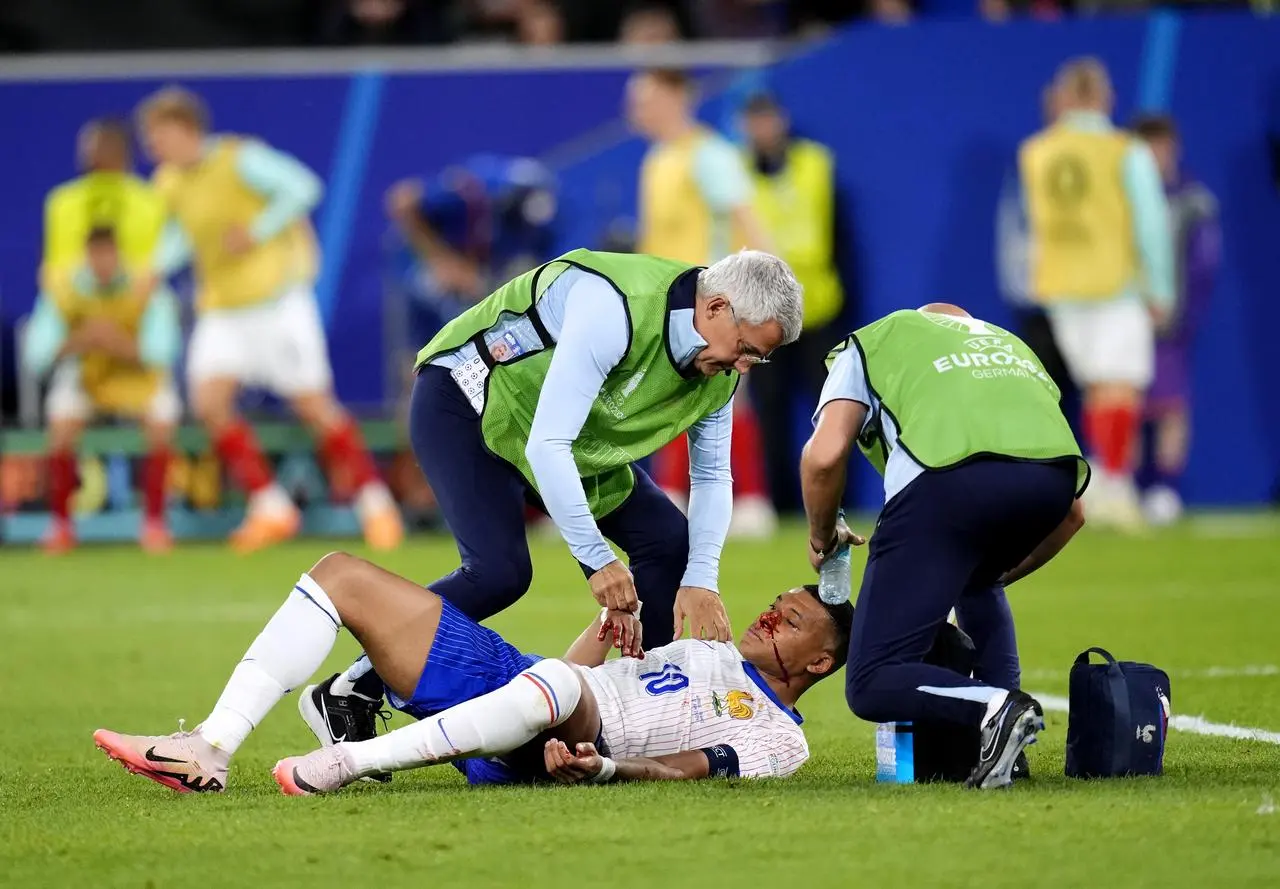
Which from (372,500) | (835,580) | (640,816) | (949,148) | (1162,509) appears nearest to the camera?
(640,816)

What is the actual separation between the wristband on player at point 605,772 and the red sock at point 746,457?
8799 millimetres

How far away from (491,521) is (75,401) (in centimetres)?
889

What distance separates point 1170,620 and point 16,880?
638 centimetres

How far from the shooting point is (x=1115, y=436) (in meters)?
14.1

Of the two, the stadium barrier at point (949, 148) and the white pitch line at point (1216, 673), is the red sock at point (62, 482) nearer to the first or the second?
the stadium barrier at point (949, 148)

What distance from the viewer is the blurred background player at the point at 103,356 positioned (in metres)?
14.3

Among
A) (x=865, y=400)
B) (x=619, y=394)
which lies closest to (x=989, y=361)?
(x=865, y=400)

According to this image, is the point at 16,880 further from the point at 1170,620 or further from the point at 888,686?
the point at 1170,620

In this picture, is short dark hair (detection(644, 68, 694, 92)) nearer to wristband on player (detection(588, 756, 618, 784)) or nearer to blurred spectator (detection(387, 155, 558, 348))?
blurred spectator (detection(387, 155, 558, 348))

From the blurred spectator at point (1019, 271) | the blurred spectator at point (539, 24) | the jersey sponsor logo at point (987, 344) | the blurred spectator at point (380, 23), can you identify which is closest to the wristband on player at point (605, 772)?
the jersey sponsor logo at point (987, 344)

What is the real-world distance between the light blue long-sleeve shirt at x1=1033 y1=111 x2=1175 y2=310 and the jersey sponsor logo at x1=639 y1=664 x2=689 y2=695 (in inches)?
367

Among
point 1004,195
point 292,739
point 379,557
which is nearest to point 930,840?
point 292,739

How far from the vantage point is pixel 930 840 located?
14.8 ft

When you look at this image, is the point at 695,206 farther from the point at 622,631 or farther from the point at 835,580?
the point at 622,631
